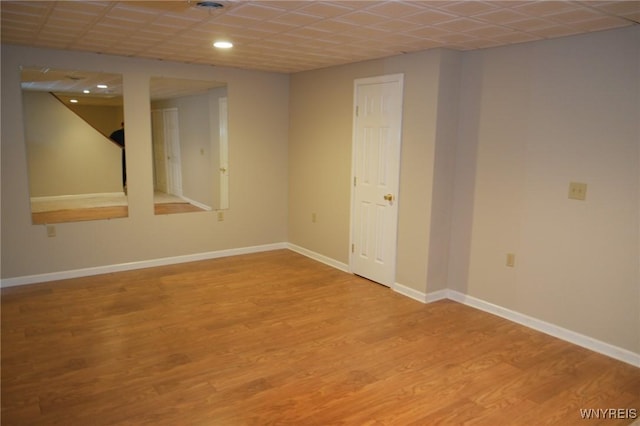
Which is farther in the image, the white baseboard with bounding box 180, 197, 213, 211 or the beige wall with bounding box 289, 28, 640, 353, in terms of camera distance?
the white baseboard with bounding box 180, 197, 213, 211

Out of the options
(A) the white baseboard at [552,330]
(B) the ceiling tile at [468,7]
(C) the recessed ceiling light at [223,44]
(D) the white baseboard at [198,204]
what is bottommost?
(A) the white baseboard at [552,330]

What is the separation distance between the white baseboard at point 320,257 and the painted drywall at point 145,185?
258mm

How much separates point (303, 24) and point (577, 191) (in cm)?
234

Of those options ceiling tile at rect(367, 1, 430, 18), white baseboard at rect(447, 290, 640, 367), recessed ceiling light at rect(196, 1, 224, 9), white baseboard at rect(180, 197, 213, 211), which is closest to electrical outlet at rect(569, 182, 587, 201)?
white baseboard at rect(447, 290, 640, 367)

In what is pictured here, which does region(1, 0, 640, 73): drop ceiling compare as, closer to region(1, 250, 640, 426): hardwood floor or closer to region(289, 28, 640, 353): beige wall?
region(289, 28, 640, 353): beige wall

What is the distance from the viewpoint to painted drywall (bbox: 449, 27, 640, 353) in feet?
10.2

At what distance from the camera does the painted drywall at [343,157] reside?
13.5ft

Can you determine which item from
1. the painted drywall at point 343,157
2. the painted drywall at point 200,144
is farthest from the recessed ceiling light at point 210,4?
the painted drywall at point 200,144

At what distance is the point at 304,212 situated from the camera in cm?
587

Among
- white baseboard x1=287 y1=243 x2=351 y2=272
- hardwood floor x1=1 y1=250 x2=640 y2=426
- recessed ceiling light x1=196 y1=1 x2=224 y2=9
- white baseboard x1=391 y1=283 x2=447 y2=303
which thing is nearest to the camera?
hardwood floor x1=1 y1=250 x2=640 y2=426

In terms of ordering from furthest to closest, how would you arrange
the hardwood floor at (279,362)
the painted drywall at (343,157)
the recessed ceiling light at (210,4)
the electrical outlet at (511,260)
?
1. the painted drywall at (343,157)
2. the electrical outlet at (511,260)
3. the recessed ceiling light at (210,4)
4. the hardwood floor at (279,362)

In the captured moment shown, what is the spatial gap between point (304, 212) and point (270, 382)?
3.23m

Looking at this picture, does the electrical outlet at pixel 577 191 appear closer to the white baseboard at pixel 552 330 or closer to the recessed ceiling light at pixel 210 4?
the white baseboard at pixel 552 330

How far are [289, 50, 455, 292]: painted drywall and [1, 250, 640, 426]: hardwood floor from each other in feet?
2.44
